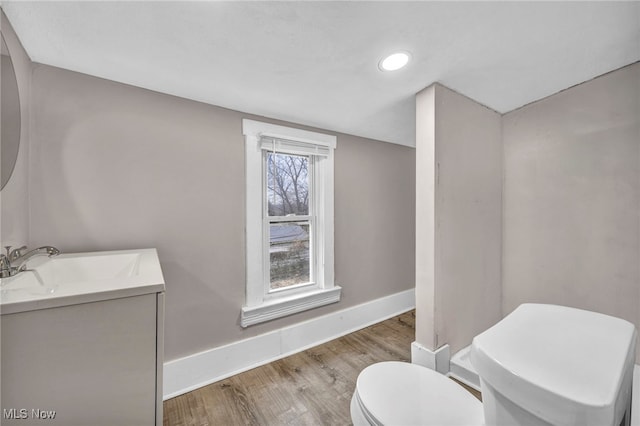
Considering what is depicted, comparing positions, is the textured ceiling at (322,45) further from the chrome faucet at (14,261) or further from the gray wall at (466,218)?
the chrome faucet at (14,261)

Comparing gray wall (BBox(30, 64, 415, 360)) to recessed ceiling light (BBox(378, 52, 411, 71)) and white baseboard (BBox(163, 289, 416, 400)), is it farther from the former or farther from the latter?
recessed ceiling light (BBox(378, 52, 411, 71))

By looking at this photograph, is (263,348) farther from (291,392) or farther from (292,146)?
(292,146)

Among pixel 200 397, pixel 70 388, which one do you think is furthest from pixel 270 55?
pixel 200 397

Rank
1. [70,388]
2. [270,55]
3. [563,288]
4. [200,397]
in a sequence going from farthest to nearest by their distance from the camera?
1. [563,288]
2. [200,397]
3. [270,55]
4. [70,388]

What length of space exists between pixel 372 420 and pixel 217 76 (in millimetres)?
1804

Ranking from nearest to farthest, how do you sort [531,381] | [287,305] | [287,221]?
1. [531,381]
2. [287,305]
3. [287,221]

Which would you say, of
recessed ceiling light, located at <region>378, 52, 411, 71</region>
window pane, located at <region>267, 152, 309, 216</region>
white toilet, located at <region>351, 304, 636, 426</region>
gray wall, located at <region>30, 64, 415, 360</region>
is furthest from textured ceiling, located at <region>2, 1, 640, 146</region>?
white toilet, located at <region>351, 304, 636, 426</region>

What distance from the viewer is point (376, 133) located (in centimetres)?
239

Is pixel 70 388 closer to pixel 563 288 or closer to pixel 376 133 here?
pixel 376 133

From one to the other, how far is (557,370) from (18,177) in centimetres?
217

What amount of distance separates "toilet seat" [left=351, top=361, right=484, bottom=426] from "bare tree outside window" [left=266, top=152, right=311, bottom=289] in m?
1.12

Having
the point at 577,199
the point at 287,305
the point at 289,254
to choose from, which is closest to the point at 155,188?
the point at 289,254

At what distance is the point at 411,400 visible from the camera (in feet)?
3.34

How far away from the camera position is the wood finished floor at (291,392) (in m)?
1.41
